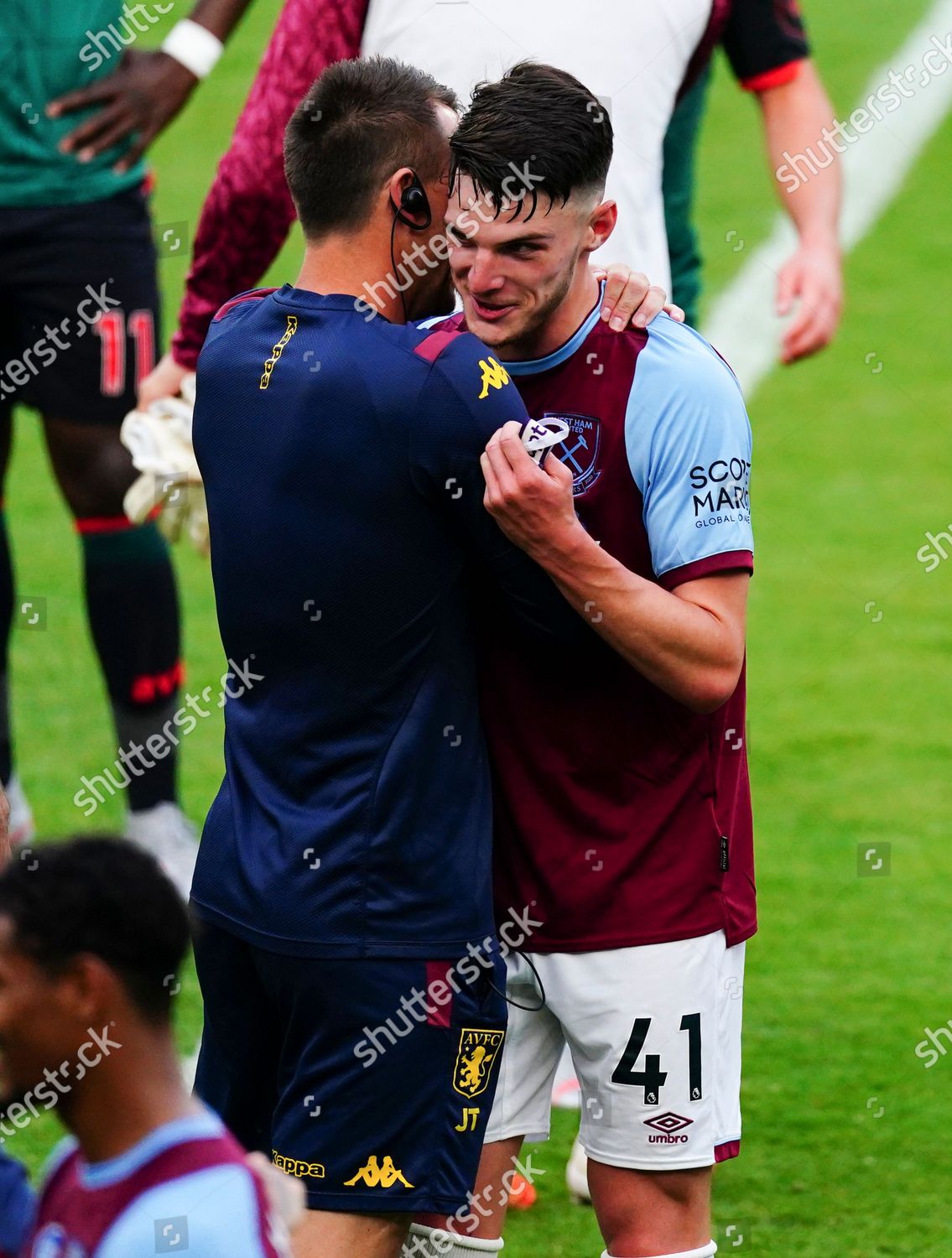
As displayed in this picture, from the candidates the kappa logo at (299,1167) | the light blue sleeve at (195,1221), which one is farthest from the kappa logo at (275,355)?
the light blue sleeve at (195,1221)

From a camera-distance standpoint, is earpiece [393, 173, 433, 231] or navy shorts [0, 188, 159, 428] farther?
navy shorts [0, 188, 159, 428]

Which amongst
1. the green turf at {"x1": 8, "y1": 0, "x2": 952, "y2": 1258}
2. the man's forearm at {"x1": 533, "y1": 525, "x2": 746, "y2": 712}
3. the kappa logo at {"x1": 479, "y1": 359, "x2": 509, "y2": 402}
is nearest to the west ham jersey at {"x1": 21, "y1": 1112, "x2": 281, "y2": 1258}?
the man's forearm at {"x1": 533, "y1": 525, "x2": 746, "y2": 712}

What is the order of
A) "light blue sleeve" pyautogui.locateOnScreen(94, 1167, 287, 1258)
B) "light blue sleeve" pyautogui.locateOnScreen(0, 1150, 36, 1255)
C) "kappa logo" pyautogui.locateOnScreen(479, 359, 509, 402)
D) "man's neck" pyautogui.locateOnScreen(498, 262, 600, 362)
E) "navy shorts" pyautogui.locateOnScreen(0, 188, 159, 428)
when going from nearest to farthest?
"light blue sleeve" pyautogui.locateOnScreen(94, 1167, 287, 1258), "light blue sleeve" pyautogui.locateOnScreen(0, 1150, 36, 1255), "kappa logo" pyautogui.locateOnScreen(479, 359, 509, 402), "man's neck" pyautogui.locateOnScreen(498, 262, 600, 362), "navy shorts" pyautogui.locateOnScreen(0, 188, 159, 428)

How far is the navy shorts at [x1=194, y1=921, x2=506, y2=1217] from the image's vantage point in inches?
112

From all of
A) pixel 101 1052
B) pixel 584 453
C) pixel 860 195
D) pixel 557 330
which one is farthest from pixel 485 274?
pixel 860 195

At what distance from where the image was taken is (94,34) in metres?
5.33

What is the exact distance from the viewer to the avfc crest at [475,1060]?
9.56 feet

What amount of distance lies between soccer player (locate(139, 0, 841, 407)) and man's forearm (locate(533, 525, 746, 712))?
57.5 inches

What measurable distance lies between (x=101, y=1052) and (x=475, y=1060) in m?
0.89

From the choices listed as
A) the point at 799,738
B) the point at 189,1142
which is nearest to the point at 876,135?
the point at 799,738

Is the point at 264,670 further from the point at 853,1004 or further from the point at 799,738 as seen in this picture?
the point at 799,738

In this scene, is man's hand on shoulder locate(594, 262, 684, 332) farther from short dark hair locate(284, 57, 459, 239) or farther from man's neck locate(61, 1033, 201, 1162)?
man's neck locate(61, 1033, 201, 1162)

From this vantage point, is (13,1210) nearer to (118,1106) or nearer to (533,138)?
(118,1106)

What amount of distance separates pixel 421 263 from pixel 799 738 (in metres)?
4.25
